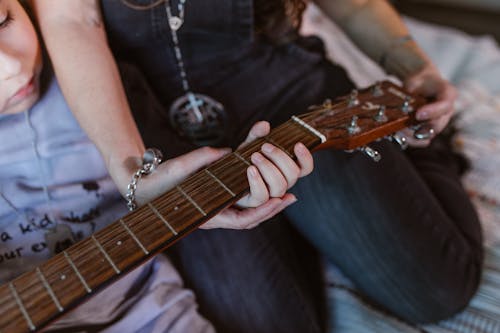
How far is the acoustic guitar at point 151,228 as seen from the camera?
41 centimetres

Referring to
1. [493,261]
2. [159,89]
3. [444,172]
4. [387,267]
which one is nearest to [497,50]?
[444,172]

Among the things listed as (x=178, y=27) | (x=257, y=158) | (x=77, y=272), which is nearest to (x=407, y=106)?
(x=257, y=158)

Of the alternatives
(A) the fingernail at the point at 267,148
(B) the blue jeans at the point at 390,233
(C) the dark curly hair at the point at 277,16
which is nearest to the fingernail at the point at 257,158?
(A) the fingernail at the point at 267,148

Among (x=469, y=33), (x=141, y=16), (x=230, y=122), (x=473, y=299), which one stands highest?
(x=141, y=16)

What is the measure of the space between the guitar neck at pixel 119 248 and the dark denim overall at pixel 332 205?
23cm

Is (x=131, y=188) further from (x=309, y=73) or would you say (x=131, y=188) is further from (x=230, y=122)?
(x=309, y=73)

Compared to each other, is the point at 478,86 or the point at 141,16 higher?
the point at 141,16

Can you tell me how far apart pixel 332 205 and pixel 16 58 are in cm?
51

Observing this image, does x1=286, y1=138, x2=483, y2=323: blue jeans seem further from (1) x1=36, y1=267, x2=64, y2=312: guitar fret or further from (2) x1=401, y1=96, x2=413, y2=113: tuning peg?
(1) x1=36, y1=267, x2=64, y2=312: guitar fret

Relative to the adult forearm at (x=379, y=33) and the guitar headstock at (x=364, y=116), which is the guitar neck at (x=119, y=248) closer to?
the guitar headstock at (x=364, y=116)

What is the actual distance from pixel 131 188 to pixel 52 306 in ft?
0.55

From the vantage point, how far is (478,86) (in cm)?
107

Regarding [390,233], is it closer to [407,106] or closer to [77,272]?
[407,106]

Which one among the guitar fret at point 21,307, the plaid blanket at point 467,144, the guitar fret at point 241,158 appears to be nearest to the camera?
the guitar fret at point 21,307
